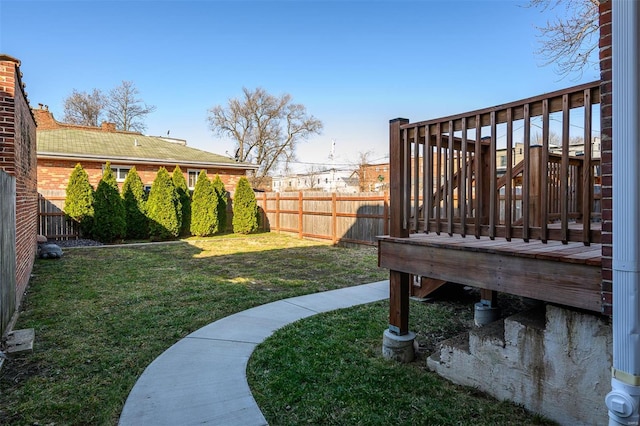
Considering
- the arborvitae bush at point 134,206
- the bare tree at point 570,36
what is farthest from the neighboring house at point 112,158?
→ the bare tree at point 570,36

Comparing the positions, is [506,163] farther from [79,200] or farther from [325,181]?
[325,181]

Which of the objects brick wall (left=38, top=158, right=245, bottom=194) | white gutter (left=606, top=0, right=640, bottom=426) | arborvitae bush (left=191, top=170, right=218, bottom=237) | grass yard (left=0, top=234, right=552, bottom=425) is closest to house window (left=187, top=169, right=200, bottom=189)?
brick wall (left=38, top=158, right=245, bottom=194)

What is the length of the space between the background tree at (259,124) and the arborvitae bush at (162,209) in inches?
671

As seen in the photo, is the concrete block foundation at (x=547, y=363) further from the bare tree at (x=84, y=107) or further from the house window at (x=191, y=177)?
the bare tree at (x=84, y=107)

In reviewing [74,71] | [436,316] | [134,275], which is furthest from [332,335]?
[74,71]

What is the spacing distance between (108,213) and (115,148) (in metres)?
5.10

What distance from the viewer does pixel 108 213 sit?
40.9 ft

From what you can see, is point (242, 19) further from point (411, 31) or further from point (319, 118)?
point (319, 118)

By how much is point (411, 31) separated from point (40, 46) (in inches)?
536

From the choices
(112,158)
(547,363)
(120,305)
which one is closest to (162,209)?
(112,158)

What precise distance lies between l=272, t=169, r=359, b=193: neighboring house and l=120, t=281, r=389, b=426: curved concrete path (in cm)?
3201

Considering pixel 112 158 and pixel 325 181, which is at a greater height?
pixel 325 181

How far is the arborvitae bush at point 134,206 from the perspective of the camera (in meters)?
13.3

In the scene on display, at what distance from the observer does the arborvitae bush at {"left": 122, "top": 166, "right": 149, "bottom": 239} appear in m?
13.3
